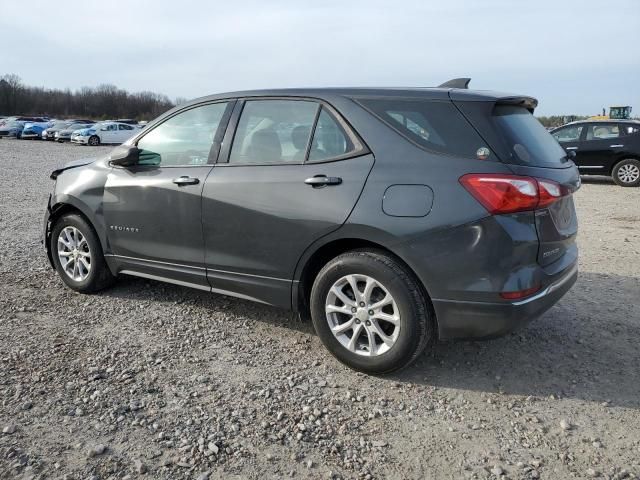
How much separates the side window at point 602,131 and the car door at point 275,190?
39.4 ft

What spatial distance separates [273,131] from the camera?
3.75 meters

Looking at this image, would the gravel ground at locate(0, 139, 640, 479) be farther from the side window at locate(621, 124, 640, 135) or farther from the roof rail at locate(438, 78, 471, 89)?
the side window at locate(621, 124, 640, 135)

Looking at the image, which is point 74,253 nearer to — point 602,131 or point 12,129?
point 602,131

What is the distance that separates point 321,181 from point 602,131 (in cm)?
1240

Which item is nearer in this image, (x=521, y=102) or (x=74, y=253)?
(x=521, y=102)

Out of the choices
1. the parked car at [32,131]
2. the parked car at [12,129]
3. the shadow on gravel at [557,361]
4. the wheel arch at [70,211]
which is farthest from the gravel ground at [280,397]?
the parked car at [12,129]

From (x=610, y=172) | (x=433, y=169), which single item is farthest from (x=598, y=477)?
(x=610, y=172)

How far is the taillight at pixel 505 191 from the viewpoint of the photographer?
2877 millimetres

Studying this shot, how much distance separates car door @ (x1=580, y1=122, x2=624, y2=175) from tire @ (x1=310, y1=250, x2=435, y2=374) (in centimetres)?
1200

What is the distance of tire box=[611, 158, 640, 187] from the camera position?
12883 millimetres

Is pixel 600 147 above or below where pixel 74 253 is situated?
above

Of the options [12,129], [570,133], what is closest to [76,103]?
[12,129]

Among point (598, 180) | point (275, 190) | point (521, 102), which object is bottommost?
point (598, 180)

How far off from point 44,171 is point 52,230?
41.3 feet
